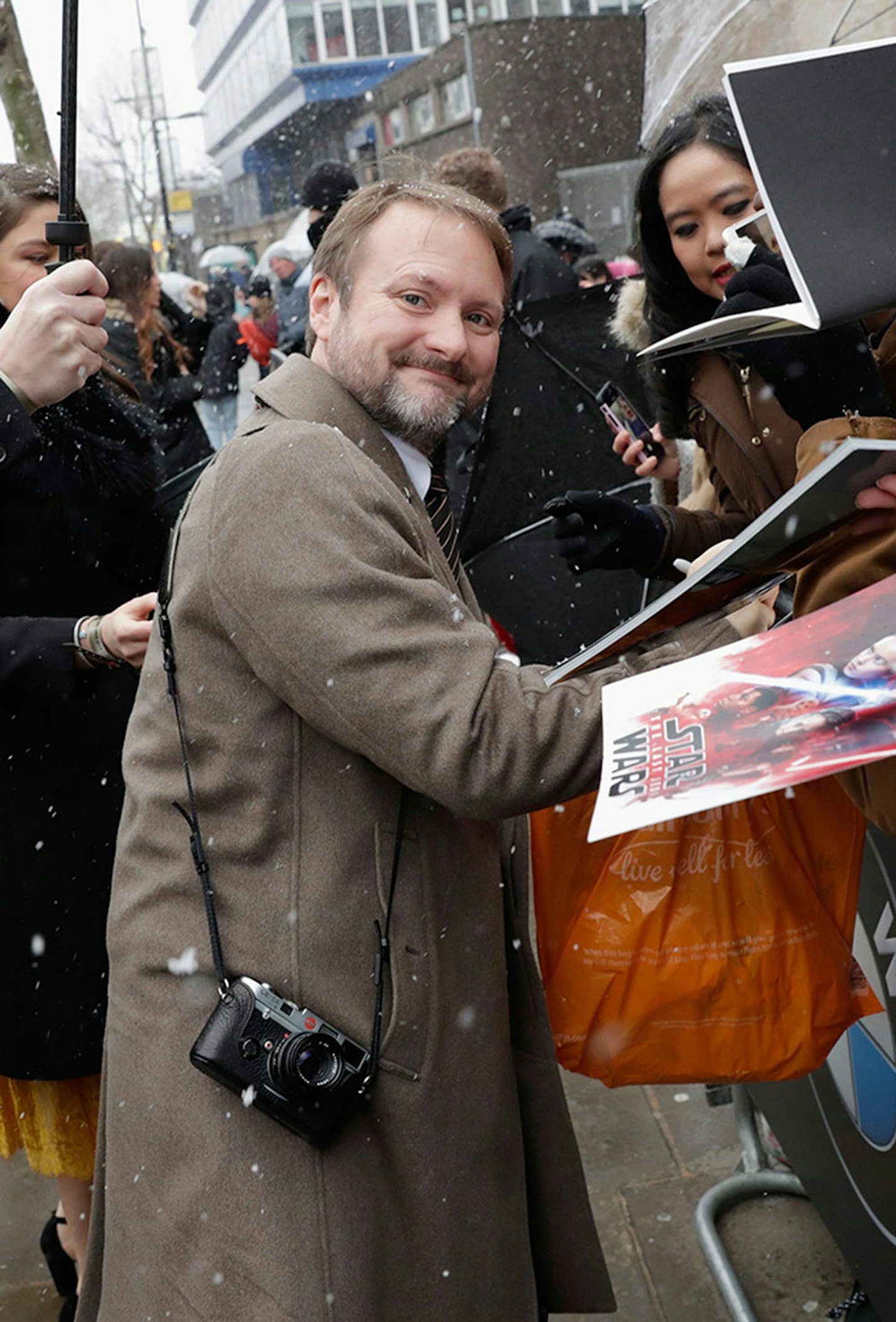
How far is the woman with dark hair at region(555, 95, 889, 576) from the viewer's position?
246 cm

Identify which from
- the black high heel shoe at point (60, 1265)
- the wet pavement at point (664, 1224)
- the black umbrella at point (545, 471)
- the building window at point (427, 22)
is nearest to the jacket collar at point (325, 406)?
the wet pavement at point (664, 1224)

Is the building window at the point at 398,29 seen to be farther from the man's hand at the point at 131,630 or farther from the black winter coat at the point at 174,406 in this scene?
the man's hand at the point at 131,630

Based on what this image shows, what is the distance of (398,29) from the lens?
56500mm

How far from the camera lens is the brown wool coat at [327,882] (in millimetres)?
1541

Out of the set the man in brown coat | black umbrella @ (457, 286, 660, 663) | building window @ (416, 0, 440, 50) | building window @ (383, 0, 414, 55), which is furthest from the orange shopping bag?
building window @ (383, 0, 414, 55)

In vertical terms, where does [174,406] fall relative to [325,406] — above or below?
below

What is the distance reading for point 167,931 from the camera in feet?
5.76

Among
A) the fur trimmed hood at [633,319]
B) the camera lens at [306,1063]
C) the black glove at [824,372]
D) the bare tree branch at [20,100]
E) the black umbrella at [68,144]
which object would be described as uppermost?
the bare tree branch at [20,100]

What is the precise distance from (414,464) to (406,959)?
698 millimetres

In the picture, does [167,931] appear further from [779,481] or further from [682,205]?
[682,205]

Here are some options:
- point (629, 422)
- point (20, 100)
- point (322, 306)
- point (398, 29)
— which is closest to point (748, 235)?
point (322, 306)

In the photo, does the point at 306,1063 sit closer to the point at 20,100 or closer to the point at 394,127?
the point at 20,100

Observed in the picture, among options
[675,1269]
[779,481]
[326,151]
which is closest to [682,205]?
[779,481]

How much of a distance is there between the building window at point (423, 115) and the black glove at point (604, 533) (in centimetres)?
3539
